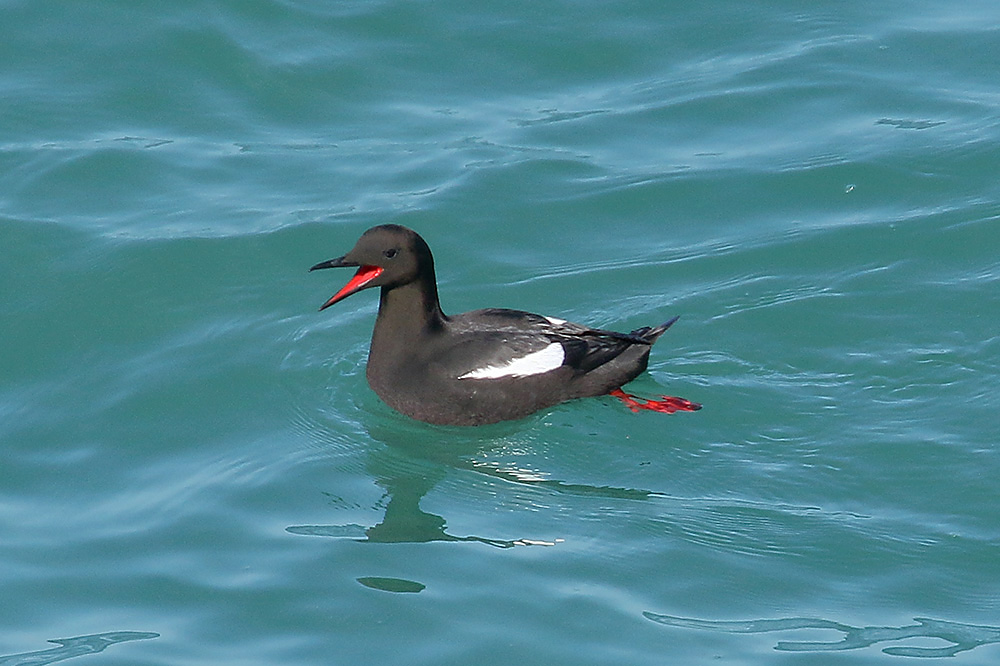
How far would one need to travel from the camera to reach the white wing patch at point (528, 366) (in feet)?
27.0

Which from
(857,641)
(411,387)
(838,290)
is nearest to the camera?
(857,641)

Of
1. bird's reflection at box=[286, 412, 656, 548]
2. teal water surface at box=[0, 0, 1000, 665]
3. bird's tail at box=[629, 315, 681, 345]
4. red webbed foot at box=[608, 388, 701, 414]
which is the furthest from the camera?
bird's tail at box=[629, 315, 681, 345]

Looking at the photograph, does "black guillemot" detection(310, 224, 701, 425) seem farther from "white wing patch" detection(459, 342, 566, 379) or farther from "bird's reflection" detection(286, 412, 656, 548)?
"bird's reflection" detection(286, 412, 656, 548)

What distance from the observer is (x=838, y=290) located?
9.15 meters

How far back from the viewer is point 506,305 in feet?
31.1

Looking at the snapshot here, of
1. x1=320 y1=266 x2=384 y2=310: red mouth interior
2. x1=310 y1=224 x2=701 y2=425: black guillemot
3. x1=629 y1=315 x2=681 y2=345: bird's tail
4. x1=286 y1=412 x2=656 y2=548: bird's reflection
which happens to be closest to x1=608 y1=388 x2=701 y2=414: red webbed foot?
x1=310 y1=224 x2=701 y2=425: black guillemot

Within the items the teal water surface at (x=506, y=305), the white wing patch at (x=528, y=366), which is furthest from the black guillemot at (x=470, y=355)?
the teal water surface at (x=506, y=305)

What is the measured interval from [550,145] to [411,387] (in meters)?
3.45

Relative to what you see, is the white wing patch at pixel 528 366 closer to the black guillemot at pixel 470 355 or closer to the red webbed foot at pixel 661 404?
the black guillemot at pixel 470 355

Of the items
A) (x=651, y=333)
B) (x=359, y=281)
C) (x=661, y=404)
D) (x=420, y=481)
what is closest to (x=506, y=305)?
(x=651, y=333)

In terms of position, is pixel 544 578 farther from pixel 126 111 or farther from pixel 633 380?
pixel 126 111

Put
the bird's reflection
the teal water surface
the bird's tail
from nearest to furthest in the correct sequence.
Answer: the teal water surface → the bird's reflection → the bird's tail

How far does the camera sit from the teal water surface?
6.58m

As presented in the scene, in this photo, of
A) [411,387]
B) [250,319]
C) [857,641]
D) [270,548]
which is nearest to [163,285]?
[250,319]
